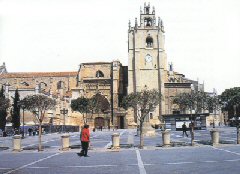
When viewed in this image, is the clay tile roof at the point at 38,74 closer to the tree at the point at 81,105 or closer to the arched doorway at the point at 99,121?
the arched doorway at the point at 99,121

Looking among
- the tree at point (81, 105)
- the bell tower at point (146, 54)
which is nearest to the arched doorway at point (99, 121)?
the bell tower at point (146, 54)

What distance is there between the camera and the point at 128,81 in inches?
2721

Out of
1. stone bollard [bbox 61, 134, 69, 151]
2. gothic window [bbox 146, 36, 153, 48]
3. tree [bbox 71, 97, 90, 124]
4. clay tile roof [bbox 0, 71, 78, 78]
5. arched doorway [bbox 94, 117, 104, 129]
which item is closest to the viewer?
stone bollard [bbox 61, 134, 69, 151]

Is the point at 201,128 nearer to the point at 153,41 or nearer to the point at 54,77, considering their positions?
the point at 153,41

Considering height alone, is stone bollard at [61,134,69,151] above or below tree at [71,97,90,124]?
below

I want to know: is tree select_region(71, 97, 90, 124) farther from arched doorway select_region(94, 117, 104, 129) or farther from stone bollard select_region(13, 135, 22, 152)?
stone bollard select_region(13, 135, 22, 152)

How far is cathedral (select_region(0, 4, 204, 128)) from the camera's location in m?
66.4

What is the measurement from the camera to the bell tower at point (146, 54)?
6850cm

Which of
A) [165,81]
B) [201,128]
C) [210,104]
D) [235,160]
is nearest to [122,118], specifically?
[165,81]

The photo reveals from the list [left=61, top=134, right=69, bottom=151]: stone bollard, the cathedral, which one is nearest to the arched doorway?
the cathedral

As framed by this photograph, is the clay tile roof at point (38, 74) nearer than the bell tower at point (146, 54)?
No

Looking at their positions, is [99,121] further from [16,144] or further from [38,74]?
[16,144]

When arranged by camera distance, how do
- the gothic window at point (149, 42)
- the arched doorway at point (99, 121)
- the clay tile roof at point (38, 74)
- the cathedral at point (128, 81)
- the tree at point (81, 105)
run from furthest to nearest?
1. the clay tile roof at point (38, 74)
2. the gothic window at point (149, 42)
3. the arched doorway at point (99, 121)
4. the cathedral at point (128, 81)
5. the tree at point (81, 105)

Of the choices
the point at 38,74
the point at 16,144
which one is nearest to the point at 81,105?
the point at 38,74
